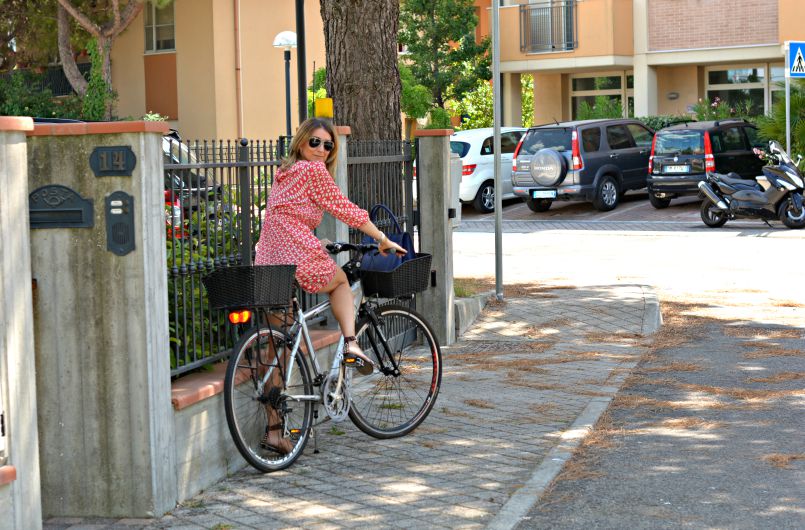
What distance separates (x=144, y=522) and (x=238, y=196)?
6.85 feet

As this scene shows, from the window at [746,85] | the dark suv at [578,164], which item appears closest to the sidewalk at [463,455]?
the dark suv at [578,164]

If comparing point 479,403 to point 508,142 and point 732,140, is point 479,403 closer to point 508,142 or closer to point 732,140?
point 732,140

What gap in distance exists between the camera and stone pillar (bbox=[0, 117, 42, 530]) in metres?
5.30

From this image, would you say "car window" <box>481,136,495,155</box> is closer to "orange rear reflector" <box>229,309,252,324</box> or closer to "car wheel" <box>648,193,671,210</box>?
"car wheel" <box>648,193,671,210</box>

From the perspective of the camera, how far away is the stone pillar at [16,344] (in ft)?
17.4

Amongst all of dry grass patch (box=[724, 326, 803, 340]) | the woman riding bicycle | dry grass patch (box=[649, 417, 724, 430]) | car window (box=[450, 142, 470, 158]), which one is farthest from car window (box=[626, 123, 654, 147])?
the woman riding bicycle

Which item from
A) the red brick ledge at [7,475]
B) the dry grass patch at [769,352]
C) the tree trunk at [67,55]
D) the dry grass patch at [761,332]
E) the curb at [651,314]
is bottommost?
the dry grass patch at [769,352]

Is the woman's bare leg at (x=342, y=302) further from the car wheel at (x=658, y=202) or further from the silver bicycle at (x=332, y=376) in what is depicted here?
the car wheel at (x=658, y=202)

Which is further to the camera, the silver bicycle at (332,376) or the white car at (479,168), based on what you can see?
the white car at (479,168)

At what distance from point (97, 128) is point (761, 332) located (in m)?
7.16

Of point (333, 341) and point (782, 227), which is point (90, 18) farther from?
point (333, 341)

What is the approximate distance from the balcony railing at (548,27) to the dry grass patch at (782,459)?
2946cm

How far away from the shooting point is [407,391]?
7.86 metres

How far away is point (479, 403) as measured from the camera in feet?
28.4
